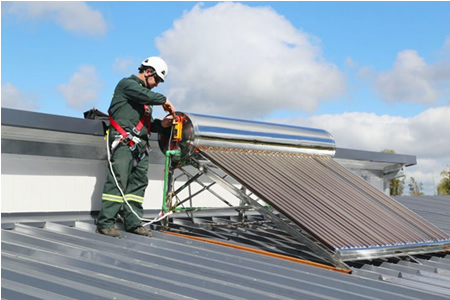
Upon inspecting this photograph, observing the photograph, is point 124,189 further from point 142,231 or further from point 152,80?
point 152,80

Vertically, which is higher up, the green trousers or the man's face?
the man's face

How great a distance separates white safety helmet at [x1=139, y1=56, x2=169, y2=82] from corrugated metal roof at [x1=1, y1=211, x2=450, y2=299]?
69.8 inches

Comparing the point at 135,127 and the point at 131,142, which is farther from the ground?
the point at 135,127

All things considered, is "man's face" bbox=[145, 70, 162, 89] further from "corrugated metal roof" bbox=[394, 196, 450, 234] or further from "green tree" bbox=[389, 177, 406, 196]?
"green tree" bbox=[389, 177, 406, 196]

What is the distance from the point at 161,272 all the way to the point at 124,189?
1.76 m

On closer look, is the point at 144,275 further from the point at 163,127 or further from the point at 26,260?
the point at 163,127

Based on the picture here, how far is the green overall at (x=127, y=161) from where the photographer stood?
18.2ft

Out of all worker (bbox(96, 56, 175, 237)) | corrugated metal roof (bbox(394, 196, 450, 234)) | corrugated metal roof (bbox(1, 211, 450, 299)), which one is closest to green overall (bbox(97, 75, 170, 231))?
worker (bbox(96, 56, 175, 237))

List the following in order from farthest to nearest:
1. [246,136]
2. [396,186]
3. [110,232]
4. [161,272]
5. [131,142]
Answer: [396,186]
[246,136]
[131,142]
[110,232]
[161,272]

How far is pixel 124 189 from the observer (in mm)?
5684

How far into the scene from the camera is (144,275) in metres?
3.92

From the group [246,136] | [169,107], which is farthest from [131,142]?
[246,136]

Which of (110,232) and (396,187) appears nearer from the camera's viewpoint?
(110,232)

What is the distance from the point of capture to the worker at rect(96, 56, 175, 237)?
5.58 meters
